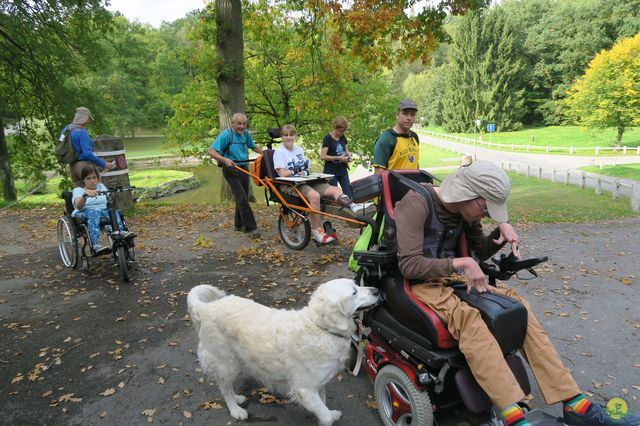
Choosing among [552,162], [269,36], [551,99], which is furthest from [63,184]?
[551,99]

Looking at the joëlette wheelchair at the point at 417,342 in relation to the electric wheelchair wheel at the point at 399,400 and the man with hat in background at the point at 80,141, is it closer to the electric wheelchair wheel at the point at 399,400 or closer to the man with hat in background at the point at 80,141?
the electric wheelchair wheel at the point at 399,400

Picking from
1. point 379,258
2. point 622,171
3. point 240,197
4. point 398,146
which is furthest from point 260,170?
point 622,171

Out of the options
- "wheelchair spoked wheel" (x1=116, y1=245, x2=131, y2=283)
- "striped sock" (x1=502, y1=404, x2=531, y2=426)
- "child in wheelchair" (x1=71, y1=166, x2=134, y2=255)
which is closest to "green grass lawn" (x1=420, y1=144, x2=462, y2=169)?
"child in wheelchair" (x1=71, y1=166, x2=134, y2=255)

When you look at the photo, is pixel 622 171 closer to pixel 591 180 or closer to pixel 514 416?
pixel 591 180

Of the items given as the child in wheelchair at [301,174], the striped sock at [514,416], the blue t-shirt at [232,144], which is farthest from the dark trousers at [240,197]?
the striped sock at [514,416]

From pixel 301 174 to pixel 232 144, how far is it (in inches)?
66.3

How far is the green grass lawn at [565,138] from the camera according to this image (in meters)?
39.0

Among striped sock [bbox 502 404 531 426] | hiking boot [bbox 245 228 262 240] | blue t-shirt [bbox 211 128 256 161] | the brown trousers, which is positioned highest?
blue t-shirt [bbox 211 128 256 161]

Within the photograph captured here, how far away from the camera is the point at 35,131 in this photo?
1336cm

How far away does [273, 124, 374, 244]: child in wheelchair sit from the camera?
625 centimetres

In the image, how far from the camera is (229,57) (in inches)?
430

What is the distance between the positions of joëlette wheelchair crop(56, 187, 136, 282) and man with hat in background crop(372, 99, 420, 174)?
3.53 metres

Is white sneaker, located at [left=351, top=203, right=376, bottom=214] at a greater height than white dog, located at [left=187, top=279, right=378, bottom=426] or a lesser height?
greater

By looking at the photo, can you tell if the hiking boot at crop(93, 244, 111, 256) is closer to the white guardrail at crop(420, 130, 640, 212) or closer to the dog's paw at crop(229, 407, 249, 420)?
the dog's paw at crop(229, 407, 249, 420)
